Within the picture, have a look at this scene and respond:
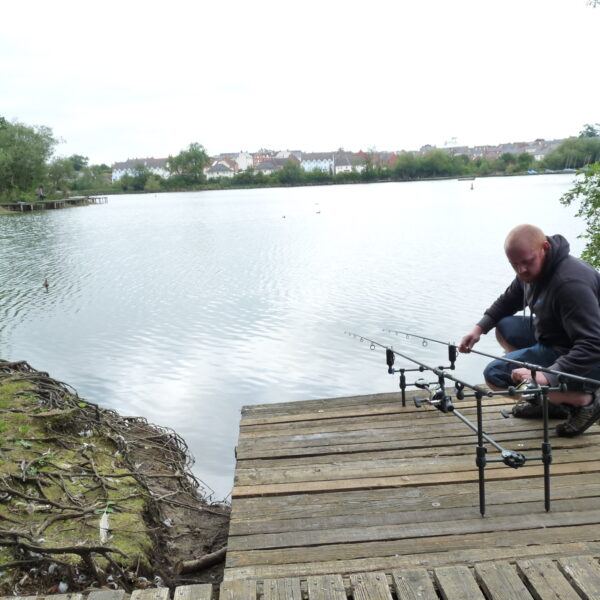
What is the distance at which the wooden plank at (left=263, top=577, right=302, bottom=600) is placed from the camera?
8.06 feet

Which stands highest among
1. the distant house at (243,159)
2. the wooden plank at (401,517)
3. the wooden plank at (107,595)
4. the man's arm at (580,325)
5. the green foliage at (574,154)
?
the distant house at (243,159)

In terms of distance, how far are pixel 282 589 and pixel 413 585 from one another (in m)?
0.51

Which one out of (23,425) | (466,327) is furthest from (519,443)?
(466,327)

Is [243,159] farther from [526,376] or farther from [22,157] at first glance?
[526,376]

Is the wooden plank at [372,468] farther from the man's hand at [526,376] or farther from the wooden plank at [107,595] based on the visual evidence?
the wooden plank at [107,595]

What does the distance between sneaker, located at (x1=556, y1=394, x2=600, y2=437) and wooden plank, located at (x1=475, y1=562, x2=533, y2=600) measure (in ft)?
4.99

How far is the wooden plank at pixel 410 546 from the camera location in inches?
109

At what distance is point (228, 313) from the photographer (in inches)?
565

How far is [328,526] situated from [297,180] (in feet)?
418

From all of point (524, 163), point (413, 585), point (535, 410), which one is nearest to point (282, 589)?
point (413, 585)

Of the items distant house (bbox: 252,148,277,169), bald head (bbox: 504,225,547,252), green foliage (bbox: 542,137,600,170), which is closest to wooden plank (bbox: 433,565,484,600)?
bald head (bbox: 504,225,547,252)

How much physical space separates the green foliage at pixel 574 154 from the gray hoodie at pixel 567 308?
6334cm

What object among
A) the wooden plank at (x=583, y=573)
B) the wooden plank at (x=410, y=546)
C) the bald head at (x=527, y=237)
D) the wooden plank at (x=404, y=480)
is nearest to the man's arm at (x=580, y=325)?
the bald head at (x=527, y=237)

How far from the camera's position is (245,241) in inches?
1164
